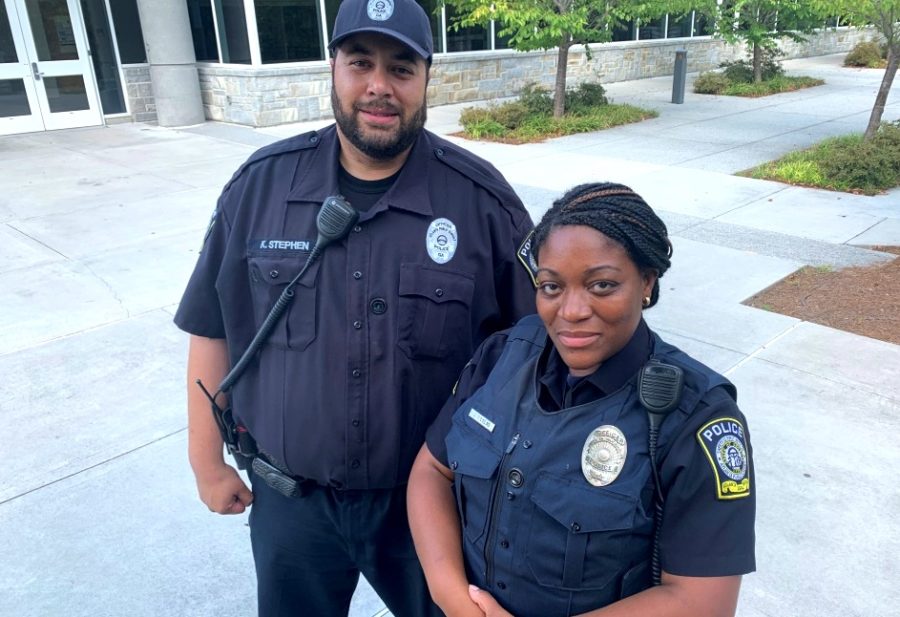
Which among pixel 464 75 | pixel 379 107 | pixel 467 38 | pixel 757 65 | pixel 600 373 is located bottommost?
pixel 757 65

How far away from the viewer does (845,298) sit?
5.12 meters

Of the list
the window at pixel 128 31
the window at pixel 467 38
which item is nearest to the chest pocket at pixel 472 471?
the window at pixel 128 31

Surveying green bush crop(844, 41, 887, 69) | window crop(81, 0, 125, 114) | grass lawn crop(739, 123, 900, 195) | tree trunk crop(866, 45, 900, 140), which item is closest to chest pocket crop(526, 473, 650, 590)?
grass lawn crop(739, 123, 900, 195)

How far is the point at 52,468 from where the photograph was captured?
3.38 meters

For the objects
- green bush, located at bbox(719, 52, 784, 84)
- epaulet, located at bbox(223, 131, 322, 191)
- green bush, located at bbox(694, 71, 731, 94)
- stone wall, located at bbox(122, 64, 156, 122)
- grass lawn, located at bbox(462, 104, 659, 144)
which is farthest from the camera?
green bush, located at bbox(719, 52, 784, 84)

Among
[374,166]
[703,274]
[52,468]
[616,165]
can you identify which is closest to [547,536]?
[374,166]

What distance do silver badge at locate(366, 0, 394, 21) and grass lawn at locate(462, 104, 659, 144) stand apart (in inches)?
365

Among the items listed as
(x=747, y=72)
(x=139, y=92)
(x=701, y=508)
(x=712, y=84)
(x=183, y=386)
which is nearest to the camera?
(x=701, y=508)

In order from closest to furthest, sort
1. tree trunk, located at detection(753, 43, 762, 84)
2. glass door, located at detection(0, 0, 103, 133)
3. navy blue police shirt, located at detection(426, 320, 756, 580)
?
1. navy blue police shirt, located at detection(426, 320, 756, 580)
2. glass door, located at detection(0, 0, 103, 133)
3. tree trunk, located at detection(753, 43, 762, 84)

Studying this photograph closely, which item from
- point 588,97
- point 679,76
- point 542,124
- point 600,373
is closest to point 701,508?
point 600,373

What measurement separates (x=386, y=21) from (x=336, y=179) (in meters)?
0.37

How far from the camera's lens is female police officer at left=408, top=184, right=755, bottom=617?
126cm

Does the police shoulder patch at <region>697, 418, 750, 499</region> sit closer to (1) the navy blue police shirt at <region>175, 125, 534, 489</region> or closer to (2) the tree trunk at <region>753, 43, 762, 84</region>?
(1) the navy blue police shirt at <region>175, 125, 534, 489</region>

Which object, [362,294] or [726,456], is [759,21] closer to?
[362,294]
